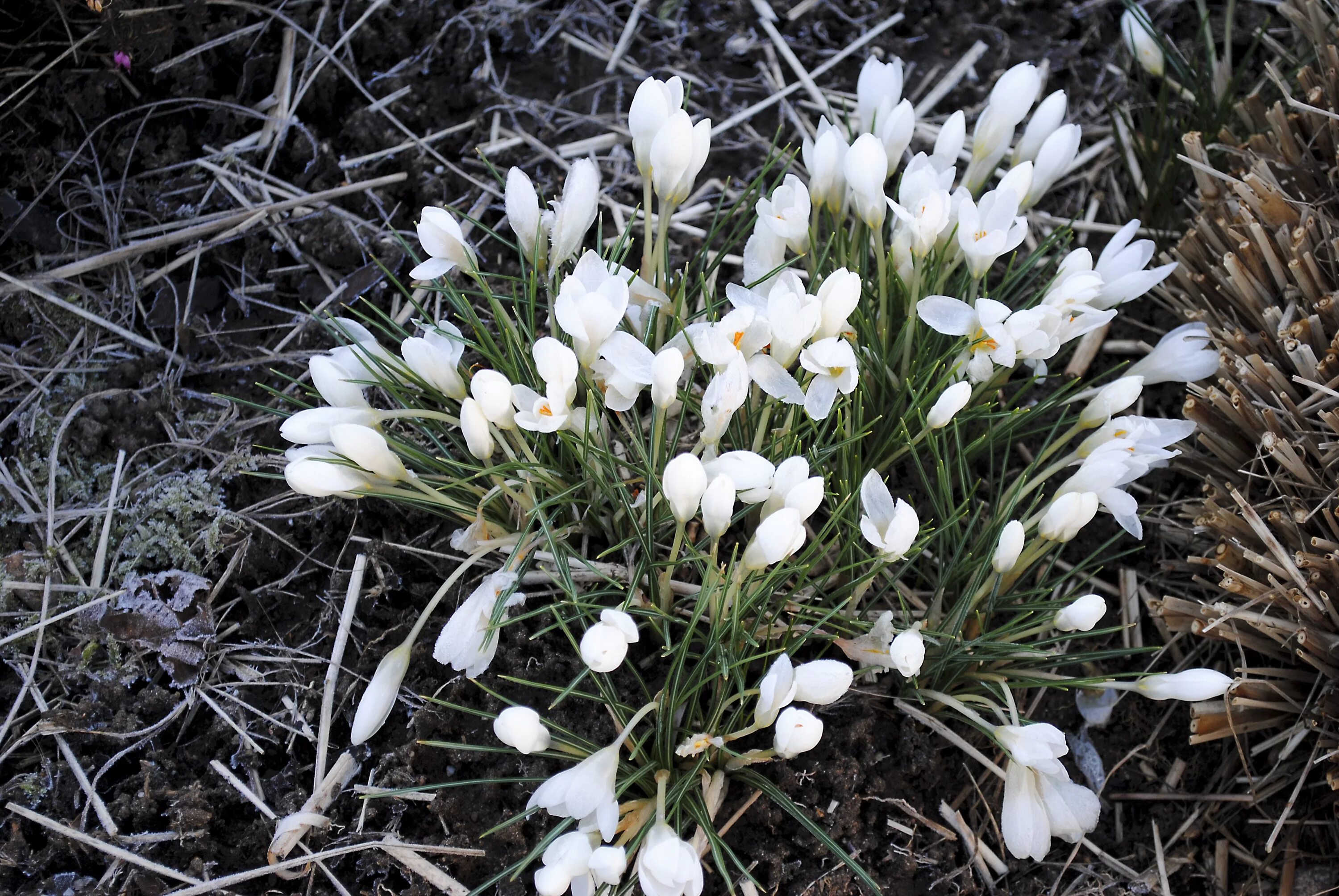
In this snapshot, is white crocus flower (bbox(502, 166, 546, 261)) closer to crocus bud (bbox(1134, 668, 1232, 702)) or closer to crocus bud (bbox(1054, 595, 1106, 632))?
crocus bud (bbox(1054, 595, 1106, 632))

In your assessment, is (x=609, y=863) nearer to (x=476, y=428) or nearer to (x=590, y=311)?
(x=476, y=428)

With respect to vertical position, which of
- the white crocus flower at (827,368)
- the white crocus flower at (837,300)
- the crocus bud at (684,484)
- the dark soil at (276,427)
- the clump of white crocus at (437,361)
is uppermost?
the white crocus flower at (837,300)

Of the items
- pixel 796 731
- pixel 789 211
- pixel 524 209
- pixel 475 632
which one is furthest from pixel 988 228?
pixel 475 632

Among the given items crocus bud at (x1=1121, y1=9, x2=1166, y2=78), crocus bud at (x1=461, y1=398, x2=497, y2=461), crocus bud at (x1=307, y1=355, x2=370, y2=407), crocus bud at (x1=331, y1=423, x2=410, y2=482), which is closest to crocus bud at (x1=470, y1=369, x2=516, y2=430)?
crocus bud at (x1=461, y1=398, x2=497, y2=461)

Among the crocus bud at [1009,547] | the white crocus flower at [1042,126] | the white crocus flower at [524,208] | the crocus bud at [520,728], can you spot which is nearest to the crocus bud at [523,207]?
the white crocus flower at [524,208]

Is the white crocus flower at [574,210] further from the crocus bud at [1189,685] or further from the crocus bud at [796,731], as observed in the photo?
the crocus bud at [1189,685]

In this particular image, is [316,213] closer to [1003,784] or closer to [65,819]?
[65,819]
